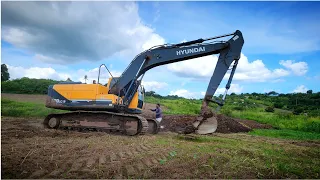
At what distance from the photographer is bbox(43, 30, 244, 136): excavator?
9867mm

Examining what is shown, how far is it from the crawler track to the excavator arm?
0.62 metres

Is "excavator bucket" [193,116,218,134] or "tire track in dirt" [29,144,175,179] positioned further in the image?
"excavator bucket" [193,116,218,134]

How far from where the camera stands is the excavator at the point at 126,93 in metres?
9.87

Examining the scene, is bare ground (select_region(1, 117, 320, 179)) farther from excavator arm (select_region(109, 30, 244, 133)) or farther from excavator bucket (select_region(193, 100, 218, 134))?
excavator arm (select_region(109, 30, 244, 133))

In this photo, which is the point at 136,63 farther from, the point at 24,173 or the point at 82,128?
the point at 24,173

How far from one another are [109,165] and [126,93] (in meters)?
6.04

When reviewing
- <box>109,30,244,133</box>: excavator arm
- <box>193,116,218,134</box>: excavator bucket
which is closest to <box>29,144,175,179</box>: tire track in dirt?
<box>193,116,218,134</box>: excavator bucket

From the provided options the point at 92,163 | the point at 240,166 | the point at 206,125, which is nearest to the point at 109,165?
the point at 92,163

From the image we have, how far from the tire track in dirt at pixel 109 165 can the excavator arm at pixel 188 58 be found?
3758 millimetres

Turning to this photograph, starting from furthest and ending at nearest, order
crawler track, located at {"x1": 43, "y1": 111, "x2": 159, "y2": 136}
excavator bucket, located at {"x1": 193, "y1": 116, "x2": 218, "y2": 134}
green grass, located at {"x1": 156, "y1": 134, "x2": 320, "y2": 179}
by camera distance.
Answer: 1. crawler track, located at {"x1": 43, "y1": 111, "x2": 159, "y2": 136}
2. excavator bucket, located at {"x1": 193, "y1": 116, "x2": 218, "y2": 134}
3. green grass, located at {"x1": 156, "y1": 134, "x2": 320, "y2": 179}

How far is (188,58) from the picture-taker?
10.7 meters

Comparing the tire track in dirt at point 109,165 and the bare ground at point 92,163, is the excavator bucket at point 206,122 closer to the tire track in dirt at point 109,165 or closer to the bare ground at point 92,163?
the bare ground at point 92,163

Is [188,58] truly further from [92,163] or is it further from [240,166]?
[92,163]

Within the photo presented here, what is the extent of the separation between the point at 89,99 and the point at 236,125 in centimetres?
971
